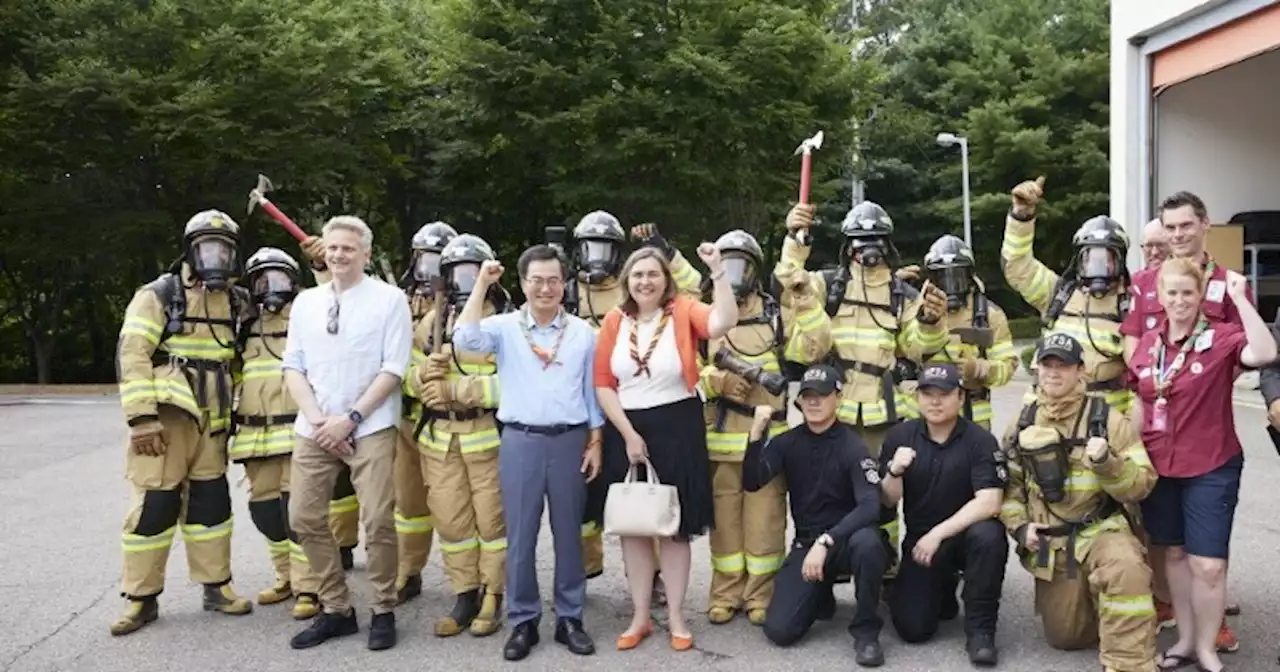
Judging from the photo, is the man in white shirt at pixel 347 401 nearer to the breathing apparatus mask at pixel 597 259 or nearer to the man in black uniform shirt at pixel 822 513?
the breathing apparatus mask at pixel 597 259

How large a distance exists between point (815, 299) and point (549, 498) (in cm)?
176

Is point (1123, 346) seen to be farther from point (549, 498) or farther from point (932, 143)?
point (932, 143)

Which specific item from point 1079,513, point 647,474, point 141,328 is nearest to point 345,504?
point 141,328

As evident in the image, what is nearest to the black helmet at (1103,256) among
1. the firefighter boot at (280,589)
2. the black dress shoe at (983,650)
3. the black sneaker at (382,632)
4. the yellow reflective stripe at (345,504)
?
the black dress shoe at (983,650)

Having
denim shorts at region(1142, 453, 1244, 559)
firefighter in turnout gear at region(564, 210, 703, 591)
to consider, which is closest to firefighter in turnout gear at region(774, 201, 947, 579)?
firefighter in turnout gear at region(564, 210, 703, 591)

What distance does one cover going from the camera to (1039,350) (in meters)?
4.96

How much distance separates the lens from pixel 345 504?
648 centimetres

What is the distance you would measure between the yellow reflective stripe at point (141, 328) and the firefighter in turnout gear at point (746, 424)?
2934 mm

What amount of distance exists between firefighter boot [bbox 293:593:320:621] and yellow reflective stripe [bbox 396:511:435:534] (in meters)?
0.61

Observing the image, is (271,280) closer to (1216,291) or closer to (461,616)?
(461,616)

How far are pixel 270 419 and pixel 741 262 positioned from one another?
277 cm

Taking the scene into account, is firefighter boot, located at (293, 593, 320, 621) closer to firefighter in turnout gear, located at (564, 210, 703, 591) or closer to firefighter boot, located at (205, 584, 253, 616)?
firefighter boot, located at (205, 584, 253, 616)

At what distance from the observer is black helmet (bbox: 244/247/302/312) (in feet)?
20.0

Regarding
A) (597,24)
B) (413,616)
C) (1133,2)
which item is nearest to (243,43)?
(597,24)
